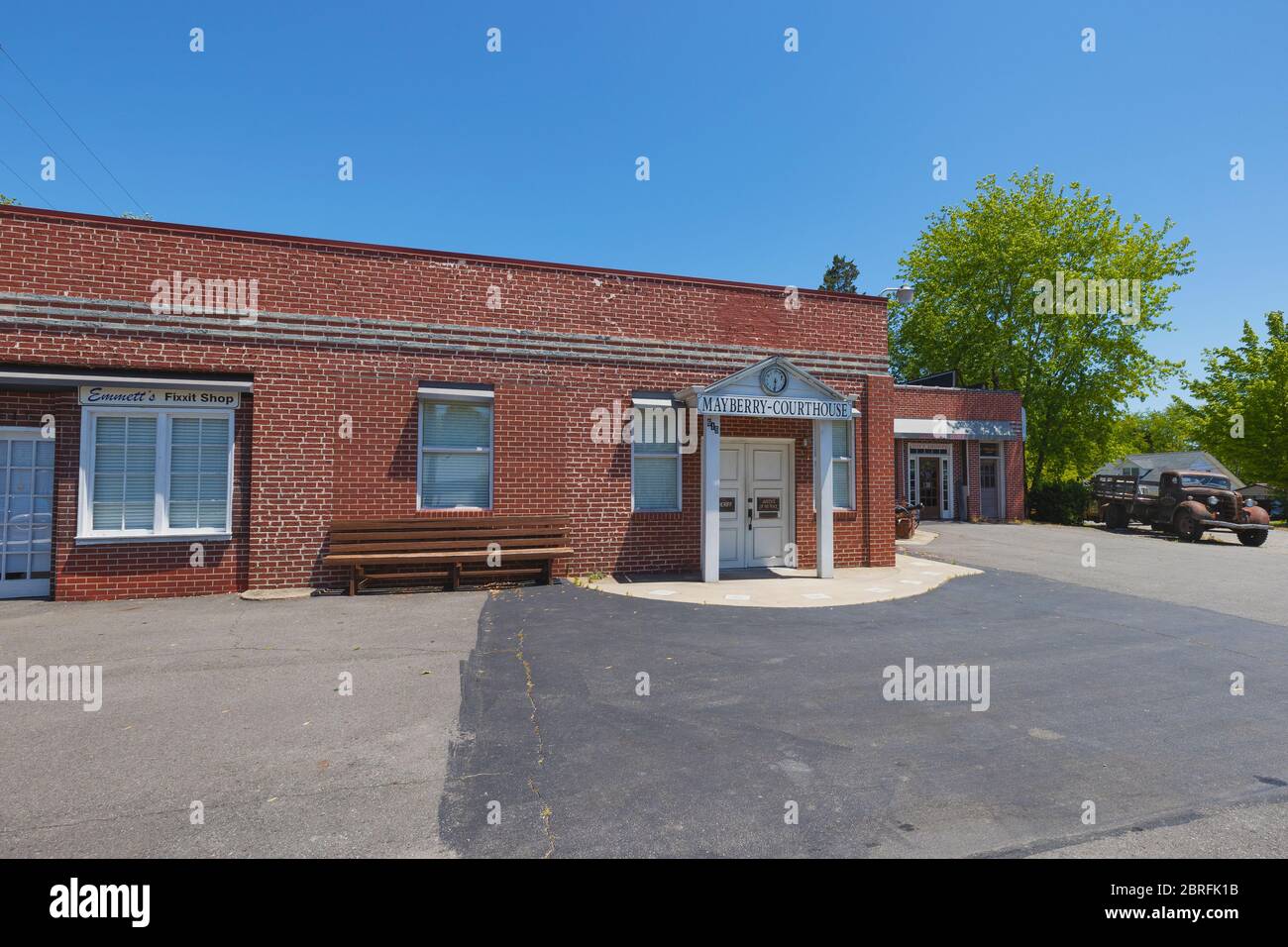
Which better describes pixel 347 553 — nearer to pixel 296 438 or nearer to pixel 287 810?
pixel 296 438

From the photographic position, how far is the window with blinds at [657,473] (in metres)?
12.0

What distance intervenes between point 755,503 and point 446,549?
19.4ft

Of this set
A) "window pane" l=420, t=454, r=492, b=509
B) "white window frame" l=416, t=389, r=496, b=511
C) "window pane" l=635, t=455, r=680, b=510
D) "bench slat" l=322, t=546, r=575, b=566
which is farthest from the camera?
"window pane" l=635, t=455, r=680, b=510

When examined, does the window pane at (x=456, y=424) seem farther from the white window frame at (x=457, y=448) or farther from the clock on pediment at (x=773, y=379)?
the clock on pediment at (x=773, y=379)

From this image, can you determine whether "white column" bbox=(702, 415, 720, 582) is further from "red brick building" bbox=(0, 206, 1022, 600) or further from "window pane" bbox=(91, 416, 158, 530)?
"window pane" bbox=(91, 416, 158, 530)

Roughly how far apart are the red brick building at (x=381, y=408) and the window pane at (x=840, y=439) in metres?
0.04

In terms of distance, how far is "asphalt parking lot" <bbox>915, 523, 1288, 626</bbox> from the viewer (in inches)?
413

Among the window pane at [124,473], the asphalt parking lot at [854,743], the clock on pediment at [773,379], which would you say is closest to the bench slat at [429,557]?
the asphalt parking lot at [854,743]

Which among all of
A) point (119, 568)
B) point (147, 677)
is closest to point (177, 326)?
point (119, 568)

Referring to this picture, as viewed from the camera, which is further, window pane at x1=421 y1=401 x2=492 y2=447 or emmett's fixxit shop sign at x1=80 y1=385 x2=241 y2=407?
window pane at x1=421 y1=401 x2=492 y2=447

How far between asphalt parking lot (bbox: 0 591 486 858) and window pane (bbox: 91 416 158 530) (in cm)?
182

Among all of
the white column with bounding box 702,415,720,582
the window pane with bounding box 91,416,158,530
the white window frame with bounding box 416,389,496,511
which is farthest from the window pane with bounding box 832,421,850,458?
the window pane with bounding box 91,416,158,530

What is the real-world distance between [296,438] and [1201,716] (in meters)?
11.2
